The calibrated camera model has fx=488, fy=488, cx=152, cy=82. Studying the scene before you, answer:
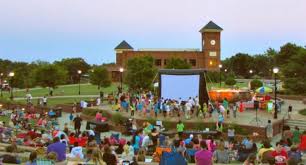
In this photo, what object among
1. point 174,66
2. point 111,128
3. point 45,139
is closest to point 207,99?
point 111,128

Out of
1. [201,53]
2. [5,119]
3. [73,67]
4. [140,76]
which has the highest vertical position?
[201,53]

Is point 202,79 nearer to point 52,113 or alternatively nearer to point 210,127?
point 210,127

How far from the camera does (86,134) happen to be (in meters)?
22.2

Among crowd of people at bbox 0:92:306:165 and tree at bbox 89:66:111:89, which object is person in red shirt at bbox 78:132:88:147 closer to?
crowd of people at bbox 0:92:306:165

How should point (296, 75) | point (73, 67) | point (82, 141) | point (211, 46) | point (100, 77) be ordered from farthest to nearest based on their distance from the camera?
point (73, 67) < point (211, 46) < point (100, 77) < point (296, 75) < point (82, 141)

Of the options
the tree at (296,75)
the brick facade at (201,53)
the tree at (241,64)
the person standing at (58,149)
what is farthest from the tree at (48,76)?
the tree at (241,64)

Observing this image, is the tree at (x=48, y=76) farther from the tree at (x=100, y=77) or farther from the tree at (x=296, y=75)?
the tree at (x=296, y=75)

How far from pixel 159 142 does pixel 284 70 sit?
3960 cm

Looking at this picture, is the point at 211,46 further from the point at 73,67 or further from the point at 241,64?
the point at 73,67

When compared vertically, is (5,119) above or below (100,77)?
below

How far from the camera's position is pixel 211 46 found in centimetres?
10631

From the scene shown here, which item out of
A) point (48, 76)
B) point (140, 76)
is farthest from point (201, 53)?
point (48, 76)

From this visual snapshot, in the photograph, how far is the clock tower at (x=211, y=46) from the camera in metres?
105

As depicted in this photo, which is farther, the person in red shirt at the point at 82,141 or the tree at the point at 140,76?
the tree at the point at 140,76
